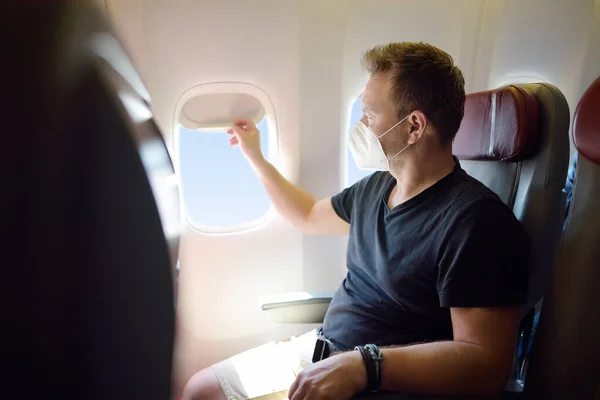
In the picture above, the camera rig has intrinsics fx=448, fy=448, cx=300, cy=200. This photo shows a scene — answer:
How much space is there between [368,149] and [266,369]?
2.90ft

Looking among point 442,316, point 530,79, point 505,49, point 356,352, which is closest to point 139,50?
point 356,352

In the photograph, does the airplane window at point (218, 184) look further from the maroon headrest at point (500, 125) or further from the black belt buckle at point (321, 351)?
the maroon headrest at point (500, 125)

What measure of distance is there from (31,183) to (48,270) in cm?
7

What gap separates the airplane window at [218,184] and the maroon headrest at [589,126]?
1.13m

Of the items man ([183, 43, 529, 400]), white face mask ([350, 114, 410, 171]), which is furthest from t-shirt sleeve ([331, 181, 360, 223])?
white face mask ([350, 114, 410, 171])

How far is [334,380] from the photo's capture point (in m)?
1.16

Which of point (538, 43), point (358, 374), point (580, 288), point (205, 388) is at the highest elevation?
point (538, 43)

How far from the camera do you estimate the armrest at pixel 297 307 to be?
5.58ft

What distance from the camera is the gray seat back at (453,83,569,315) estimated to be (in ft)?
4.22

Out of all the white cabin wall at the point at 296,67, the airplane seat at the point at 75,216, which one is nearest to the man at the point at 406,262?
the white cabin wall at the point at 296,67

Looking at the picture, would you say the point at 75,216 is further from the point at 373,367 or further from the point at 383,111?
the point at 383,111

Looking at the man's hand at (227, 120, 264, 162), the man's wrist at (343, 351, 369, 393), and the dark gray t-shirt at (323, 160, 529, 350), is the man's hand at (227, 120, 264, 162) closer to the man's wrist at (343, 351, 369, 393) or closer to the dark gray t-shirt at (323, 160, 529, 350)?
the dark gray t-shirt at (323, 160, 529, 350)

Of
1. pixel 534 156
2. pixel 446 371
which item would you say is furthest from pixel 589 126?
pixel 446 371

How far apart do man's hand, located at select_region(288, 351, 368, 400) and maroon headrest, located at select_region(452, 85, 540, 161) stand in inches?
29.6
